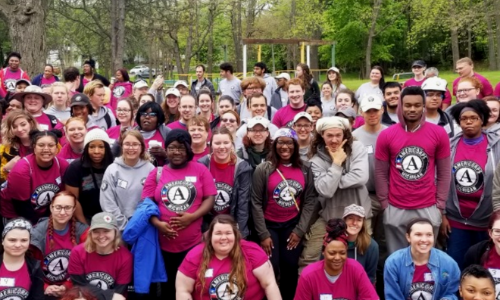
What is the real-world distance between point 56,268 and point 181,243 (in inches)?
50.4

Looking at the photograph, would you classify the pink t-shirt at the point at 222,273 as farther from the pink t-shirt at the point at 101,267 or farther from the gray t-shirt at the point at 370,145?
the gray t-shirt at the point at 370,145

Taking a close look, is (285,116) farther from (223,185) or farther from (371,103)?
(223,185)

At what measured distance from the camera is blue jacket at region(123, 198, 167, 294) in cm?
506

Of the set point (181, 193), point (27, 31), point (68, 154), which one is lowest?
point (181, 193)

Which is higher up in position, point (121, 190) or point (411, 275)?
point (121, 190)

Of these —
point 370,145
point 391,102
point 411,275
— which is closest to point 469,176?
point 370,145

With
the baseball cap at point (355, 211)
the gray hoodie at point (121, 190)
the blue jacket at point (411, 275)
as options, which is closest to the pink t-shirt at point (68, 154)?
the gray hoodie at point (121, 190)

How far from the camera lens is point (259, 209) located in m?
5.51

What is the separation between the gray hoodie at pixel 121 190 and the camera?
17.4 ft

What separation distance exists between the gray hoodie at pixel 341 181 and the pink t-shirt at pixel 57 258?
2.57 metres

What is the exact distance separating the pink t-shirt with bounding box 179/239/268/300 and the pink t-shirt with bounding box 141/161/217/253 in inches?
17.1

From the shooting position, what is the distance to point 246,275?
188 inches

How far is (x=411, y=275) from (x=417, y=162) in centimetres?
110

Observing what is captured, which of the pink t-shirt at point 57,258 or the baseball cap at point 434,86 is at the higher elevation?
the baseball cap at point 434,86
